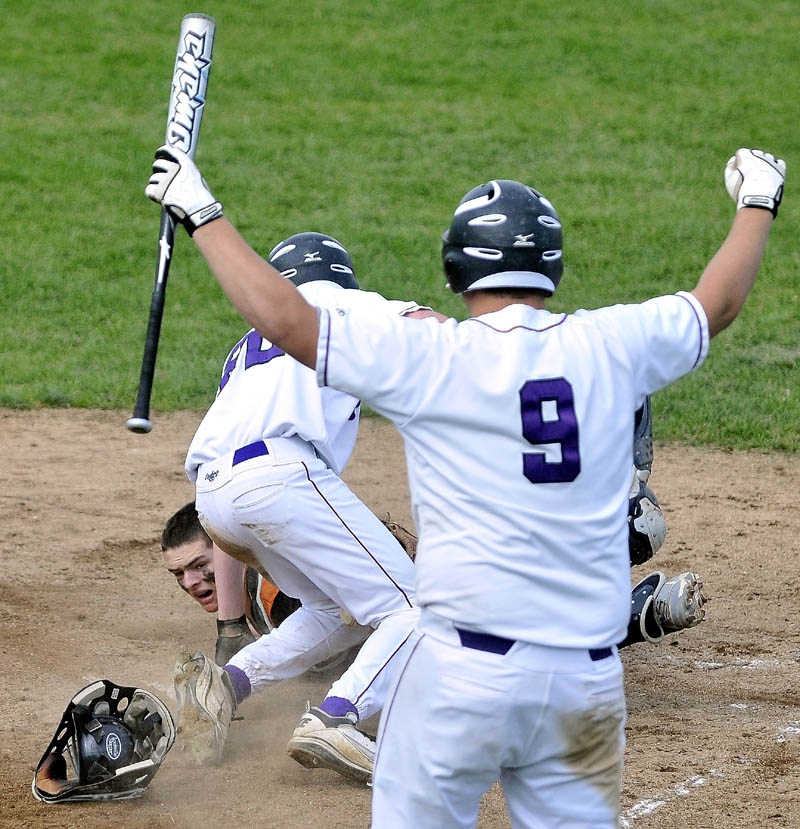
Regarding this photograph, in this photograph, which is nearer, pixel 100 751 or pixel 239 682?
pixel 100 751

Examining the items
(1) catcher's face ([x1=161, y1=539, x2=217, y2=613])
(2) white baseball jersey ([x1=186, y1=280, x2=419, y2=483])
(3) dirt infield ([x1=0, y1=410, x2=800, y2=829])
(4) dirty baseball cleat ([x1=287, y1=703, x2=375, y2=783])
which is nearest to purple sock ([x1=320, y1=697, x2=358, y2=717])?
(4) dirty baseball cleat ([x1=287, y1=703, x2=375, y2=783])

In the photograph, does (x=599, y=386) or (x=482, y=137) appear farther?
(x=482, y=137)

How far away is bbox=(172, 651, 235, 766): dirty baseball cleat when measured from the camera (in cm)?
415

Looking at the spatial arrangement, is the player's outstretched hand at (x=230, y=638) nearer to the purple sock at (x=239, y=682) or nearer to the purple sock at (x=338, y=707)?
the purple sock at (x=239, y=682)

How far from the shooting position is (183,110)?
384cm

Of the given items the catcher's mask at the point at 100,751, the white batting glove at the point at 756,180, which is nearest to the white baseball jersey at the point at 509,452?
the white batting glove at the point at 756,180

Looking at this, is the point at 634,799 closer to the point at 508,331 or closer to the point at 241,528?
the point at 241,528

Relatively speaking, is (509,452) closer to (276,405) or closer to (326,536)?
(326,536)

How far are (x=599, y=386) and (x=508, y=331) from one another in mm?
221

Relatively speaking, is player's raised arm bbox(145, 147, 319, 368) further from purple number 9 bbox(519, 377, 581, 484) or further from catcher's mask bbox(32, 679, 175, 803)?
catcher's mask bbox(32, 679, 175, 803)

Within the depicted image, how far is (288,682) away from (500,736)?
269cm

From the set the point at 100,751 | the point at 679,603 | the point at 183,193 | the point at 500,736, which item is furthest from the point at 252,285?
the point at 679,603

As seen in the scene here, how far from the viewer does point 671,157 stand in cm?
1388

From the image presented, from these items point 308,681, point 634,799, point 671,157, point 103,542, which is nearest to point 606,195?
point 671,157
